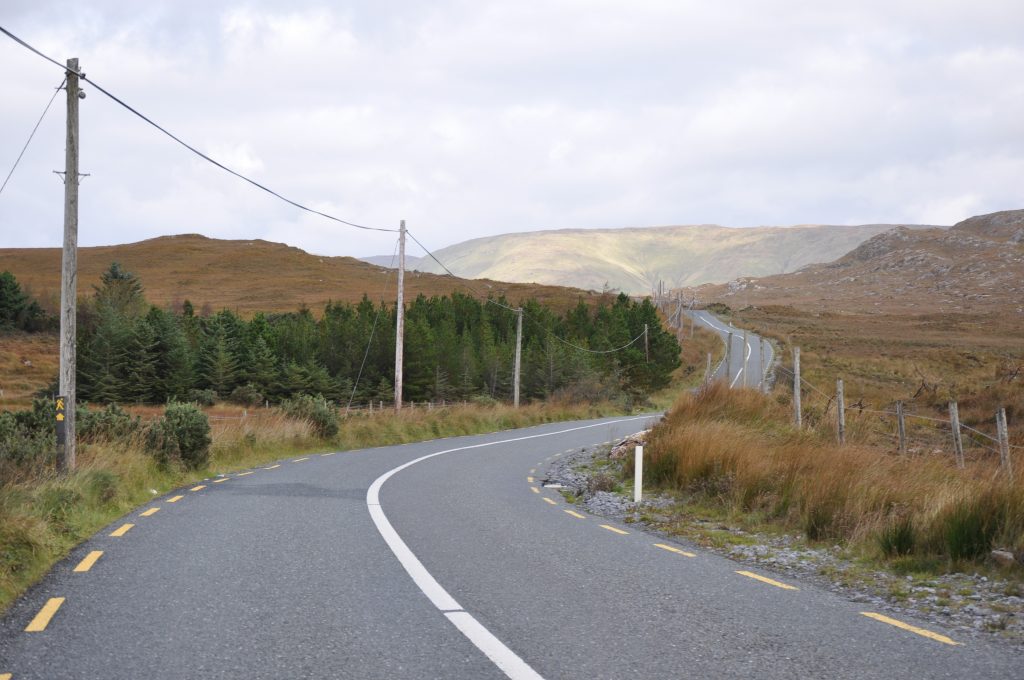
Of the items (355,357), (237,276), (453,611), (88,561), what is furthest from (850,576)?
(237,276)

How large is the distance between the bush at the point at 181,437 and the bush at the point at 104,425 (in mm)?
426

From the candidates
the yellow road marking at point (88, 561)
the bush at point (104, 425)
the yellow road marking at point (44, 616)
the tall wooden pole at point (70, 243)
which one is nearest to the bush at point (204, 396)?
the bush at point (104, 425)

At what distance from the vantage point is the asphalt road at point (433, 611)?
479 centimetres

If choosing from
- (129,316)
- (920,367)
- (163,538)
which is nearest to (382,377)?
(129,316)

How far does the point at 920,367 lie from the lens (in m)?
53.5

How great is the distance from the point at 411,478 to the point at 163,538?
7240 millimetres

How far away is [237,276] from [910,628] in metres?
146

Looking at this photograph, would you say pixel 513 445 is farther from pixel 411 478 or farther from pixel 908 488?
pixel 908 488

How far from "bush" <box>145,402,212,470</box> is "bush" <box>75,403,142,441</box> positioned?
16.8 inches

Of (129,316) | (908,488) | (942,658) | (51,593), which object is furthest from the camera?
(129,316)

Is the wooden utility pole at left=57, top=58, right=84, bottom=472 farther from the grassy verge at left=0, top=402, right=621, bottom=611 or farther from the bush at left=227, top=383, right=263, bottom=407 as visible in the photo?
the bush at left=227, top=383, right=263, bottom=407

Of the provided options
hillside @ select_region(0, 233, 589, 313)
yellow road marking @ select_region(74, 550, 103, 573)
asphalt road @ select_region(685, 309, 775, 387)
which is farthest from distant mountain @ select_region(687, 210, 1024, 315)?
yellow road marking @ select_region(74, 550, 103, 573)

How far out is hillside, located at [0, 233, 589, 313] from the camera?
11738 centimetres

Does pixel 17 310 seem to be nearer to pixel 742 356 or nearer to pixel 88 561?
pixel 742 356
